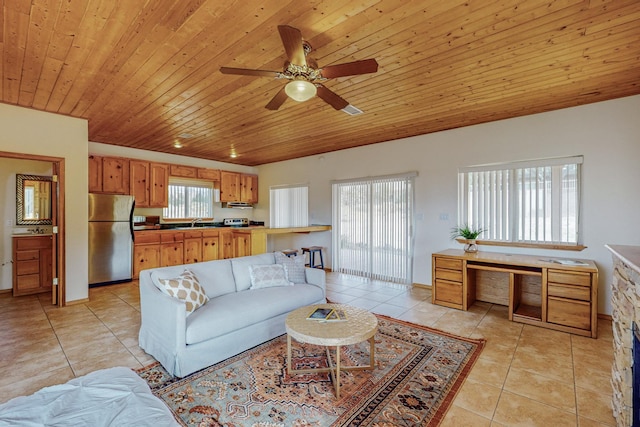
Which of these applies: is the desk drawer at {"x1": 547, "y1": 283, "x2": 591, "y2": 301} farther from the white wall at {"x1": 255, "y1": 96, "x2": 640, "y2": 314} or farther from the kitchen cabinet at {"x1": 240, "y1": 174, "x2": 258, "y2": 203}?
the kitchen cabinet at {"x1": 240, "y1": 174, "x2": 258, "y2": 203}

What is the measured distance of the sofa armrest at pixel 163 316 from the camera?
7.50ft

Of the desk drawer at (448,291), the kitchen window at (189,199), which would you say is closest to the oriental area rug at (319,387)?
the desk drawer at (448,291)

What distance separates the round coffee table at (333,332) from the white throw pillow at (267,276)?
800mm

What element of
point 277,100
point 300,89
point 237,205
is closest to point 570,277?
point 300,89

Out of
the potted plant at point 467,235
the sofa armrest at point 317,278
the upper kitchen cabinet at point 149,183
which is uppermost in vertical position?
the upper kitchen cabinet at point 149,183

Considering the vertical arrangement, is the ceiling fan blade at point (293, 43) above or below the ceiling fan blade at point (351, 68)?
above

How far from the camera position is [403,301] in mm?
4266

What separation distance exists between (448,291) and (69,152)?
226 inches

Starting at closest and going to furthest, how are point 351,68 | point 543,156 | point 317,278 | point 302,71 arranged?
1. point 351,68
2. point 302,71
3. point 317,278
4. point 543,156

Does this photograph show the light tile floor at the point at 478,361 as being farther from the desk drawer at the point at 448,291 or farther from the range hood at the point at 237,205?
the range hood at the point at 237,205

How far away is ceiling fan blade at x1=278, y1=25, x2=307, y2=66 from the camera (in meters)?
1.73

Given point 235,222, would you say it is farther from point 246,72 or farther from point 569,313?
point 569,313

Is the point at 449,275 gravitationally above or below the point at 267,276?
below

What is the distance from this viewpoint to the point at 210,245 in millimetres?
6531
